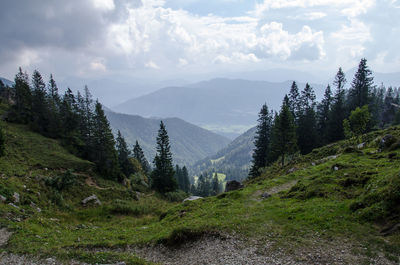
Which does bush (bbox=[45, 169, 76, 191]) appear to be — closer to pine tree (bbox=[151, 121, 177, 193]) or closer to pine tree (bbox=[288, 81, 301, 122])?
pine tree (bbox=[151, 121, 177, 193])

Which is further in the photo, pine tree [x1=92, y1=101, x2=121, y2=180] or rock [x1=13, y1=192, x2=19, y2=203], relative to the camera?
pine tree [x1=92, y1=101, x2=121, y2=180]

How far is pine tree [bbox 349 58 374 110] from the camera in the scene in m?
59.6

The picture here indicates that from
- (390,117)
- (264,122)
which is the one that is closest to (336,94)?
(264,122)

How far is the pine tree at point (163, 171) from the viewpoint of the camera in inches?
1984

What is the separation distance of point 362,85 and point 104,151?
236 feet

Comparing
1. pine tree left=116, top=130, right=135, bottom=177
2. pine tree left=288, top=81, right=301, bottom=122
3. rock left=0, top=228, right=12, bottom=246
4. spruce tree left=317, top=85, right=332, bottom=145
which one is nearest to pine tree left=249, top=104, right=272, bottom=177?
pine tree left=288, top=81, right=301, bottom=122

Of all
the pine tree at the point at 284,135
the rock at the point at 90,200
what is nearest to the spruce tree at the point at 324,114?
the pine tree at the point at 284,135

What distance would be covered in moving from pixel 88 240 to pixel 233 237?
37.2 ft

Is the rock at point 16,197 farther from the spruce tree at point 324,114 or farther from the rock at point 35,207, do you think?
the spruce tree at point 324,114

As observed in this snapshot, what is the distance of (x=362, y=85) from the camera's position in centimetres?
6128

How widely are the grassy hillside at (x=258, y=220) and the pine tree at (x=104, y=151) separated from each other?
17642 millimetres

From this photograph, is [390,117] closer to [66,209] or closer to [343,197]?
[343,197]

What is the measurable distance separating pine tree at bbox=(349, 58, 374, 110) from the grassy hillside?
4342cm

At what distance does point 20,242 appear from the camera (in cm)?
1449
